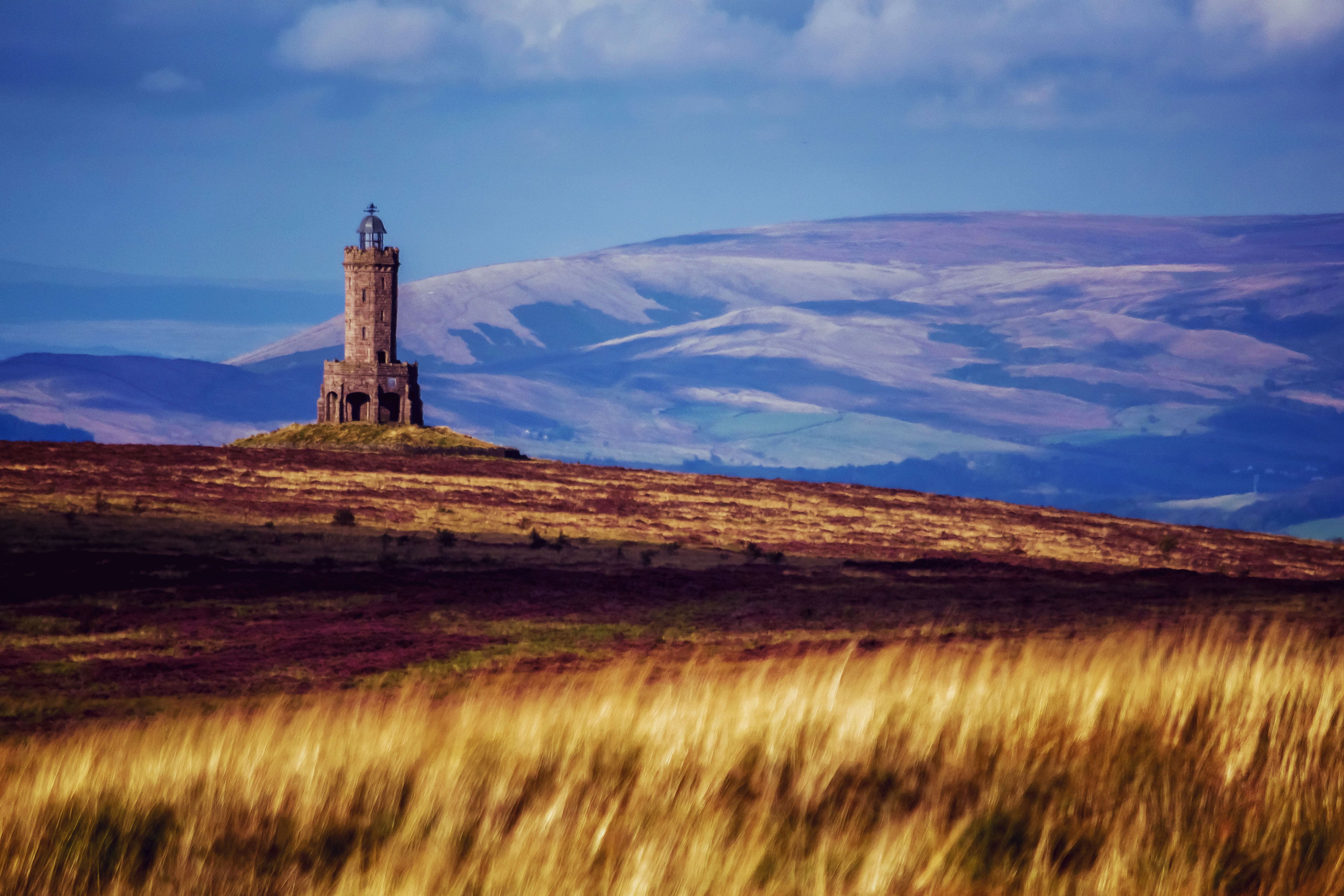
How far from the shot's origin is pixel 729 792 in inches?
231

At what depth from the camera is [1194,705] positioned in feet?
23.0

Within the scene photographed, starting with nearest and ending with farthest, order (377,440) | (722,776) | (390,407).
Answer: (722,776) < (377,440) < (390,407)

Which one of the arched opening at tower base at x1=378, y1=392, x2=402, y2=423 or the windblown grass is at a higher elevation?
the arched opening at tower base at x1=378, y1=392, x2=402, y2=423

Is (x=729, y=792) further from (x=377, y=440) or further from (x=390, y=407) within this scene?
(x=390, y=407)

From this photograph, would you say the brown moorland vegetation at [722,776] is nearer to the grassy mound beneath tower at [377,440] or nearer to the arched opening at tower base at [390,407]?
the grassy mound beneath tower at [377,440]

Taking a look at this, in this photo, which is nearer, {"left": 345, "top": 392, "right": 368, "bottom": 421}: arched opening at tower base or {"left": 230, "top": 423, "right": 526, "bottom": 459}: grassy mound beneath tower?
{"left": 230, "top": 423, "right": 526, "bottom": 459}: grassy mound beneath tower

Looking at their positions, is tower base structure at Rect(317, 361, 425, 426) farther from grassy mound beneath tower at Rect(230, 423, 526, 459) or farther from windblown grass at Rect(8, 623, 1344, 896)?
windblown grass at Rect(8, 623, 1344, 896)

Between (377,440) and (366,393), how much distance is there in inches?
858

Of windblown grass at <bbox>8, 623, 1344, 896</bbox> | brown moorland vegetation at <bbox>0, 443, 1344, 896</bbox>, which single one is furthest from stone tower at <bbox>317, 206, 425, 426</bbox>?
windblown grass at <bbox>8, 623, 1344, 896</bbox>

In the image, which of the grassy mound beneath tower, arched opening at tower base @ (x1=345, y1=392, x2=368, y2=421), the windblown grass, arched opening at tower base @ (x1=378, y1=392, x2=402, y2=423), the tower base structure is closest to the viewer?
the windblown grass

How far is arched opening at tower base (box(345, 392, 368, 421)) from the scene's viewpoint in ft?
313

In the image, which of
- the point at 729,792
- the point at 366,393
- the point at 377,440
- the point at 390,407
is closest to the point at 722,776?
the point at 729,792

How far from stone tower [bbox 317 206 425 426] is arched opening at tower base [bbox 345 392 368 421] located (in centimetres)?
4

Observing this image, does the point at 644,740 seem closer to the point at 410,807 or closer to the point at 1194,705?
Answer: the point at 410,807
